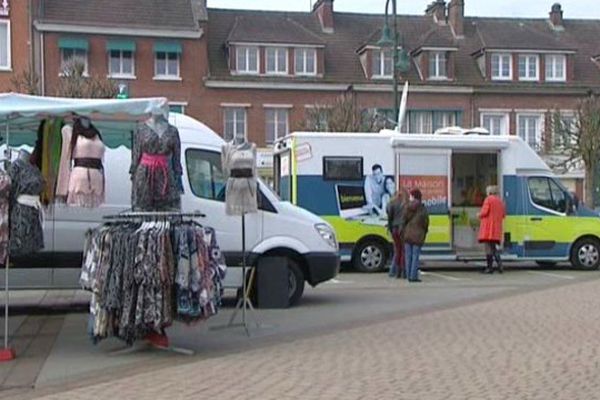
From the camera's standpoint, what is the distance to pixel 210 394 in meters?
7.87

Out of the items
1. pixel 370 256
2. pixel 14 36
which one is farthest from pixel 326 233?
pixel 14 36

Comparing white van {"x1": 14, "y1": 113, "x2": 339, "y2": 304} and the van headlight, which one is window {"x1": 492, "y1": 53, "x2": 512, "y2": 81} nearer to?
the van headlight

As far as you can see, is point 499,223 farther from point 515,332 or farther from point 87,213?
point 87,213

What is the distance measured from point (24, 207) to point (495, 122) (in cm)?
4199

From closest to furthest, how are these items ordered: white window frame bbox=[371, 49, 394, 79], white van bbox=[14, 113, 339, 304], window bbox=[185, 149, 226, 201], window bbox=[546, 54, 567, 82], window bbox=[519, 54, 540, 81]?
white van bbox=[14, 113, 339, 304]
window bbox=[185, 149, 226, 201]
white window frame bbox=[371, 49, 394, 79]
window bbox=[519, 54, 540, 81]
window bbox=[546, 54, 567, 82]

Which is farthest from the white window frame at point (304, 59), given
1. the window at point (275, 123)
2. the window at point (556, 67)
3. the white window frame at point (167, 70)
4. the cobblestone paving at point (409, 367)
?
the cobblestone paving at point (409, 367)

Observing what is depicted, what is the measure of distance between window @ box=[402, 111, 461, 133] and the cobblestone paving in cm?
3566

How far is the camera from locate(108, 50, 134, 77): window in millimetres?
43906

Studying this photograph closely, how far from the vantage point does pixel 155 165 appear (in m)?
9.75

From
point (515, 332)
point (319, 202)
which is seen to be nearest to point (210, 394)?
point (515, 332)

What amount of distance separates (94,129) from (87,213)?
2726 mm

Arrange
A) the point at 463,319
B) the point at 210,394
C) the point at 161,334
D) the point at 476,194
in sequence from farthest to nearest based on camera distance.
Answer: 1. the point at 476,194
2. the point at 463,319
3. the point at 161,334
4. the point at 210,394

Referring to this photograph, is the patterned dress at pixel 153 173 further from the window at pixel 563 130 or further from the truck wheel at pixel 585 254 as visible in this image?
the window at pixel 563 130

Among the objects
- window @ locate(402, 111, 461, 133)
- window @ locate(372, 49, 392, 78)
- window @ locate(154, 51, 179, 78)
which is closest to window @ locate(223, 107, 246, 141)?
window @ locate(154, 51, 179, 78)
